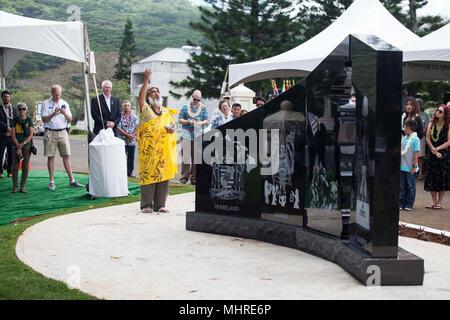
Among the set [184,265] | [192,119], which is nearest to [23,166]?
[192,119]

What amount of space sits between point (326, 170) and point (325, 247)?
0.74 m

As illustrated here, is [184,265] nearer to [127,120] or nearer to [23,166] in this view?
[23,166]

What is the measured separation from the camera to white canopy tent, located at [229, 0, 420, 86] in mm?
14219

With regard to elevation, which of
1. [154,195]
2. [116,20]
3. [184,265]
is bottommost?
[184,265]

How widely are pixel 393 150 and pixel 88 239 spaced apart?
3532mm

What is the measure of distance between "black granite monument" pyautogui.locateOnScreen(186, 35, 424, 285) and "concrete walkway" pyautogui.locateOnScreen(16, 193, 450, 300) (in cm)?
20

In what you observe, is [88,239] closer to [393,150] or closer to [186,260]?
[186,260]

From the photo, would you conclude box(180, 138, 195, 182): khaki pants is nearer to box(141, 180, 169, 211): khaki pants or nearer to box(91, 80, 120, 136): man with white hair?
box(91, 80, 120, 136): man with white hair

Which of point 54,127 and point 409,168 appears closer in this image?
point 409,168

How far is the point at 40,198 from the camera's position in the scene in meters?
9.99

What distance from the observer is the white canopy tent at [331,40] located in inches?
560

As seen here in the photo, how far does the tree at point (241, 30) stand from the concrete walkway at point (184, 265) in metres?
27.1

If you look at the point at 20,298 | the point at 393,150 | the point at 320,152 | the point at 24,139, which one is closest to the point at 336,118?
the point at 320,152
